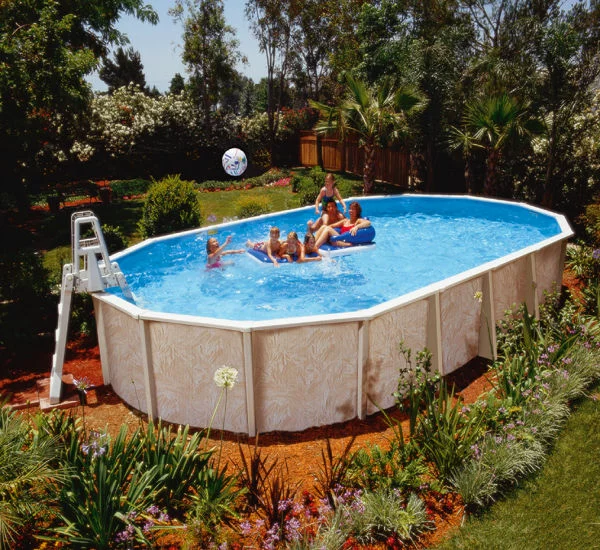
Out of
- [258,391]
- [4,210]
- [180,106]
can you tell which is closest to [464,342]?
[258,391]

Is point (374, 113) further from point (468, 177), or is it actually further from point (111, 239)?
point (111, 239)

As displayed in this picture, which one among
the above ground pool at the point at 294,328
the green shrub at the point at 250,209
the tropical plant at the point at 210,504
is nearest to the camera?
the tropical plant at the point at 210,504

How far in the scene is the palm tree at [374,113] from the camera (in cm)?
1767

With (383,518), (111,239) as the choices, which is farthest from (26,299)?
(383,518)

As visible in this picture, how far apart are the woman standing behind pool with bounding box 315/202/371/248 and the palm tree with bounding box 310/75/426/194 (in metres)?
5.68

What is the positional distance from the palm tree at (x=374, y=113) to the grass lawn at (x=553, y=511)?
1364 cm

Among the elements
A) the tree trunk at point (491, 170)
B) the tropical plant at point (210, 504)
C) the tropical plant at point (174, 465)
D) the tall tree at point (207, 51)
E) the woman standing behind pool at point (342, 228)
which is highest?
the tall tree at point (207, 51)

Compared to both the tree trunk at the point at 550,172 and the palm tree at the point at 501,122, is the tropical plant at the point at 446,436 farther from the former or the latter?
the tree trunk at the point at 550,172

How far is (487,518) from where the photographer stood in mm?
4891

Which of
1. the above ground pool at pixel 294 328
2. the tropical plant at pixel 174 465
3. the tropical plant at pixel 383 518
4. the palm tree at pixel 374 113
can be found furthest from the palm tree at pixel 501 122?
the tropical plant at pixel 174 465

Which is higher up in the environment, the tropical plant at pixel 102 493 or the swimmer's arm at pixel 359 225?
the swimmer's arm at pixel 359 225

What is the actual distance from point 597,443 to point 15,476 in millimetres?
5772

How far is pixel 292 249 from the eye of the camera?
470 inches

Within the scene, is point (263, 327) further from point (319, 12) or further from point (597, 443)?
point (319, 12)
